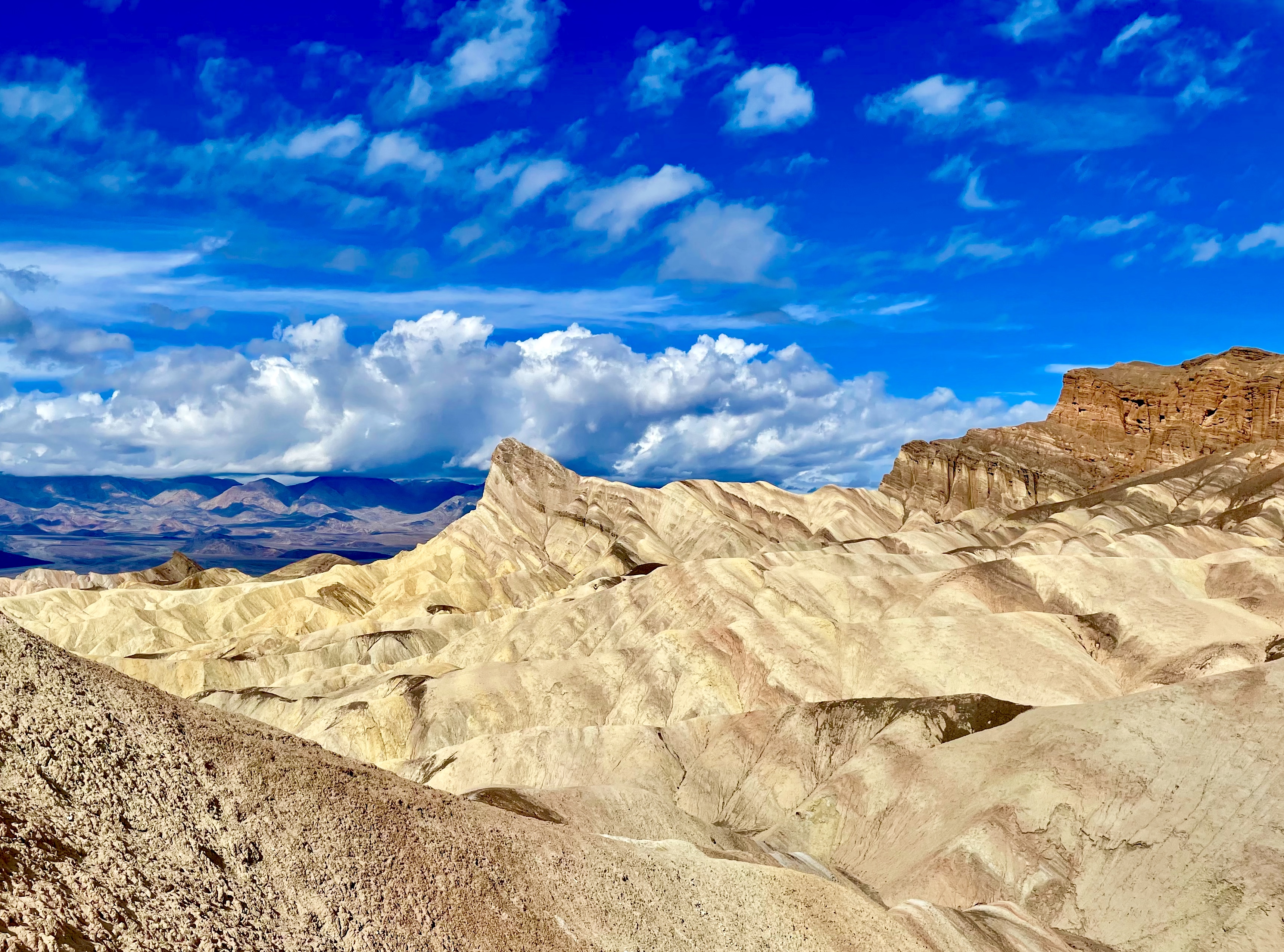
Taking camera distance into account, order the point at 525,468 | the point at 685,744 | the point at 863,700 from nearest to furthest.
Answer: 1. the point at 863,700
2. the point at 685,744
3. the point at 525,468

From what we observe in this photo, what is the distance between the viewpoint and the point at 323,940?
17.2m

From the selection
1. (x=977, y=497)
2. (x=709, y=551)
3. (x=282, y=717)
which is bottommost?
(x=282, y=717)

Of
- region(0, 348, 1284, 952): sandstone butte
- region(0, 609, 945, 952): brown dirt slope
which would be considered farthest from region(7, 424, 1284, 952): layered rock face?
region(0, 609, 945, 952): brown dirt slope

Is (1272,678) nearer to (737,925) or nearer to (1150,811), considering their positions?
(1150,811)

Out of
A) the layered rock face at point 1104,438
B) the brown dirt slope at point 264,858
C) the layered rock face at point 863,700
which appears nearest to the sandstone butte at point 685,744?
the brown dirt slope at point 264,858

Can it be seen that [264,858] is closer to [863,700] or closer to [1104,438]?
[863,700]

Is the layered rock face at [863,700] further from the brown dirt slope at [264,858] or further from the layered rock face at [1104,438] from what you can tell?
the layered rock face at [1104,438]

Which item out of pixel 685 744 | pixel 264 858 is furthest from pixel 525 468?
pixel 264 858

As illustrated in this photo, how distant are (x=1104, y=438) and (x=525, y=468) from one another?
105336 mm

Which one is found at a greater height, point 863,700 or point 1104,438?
point 1104,438

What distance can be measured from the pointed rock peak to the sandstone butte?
17149mm

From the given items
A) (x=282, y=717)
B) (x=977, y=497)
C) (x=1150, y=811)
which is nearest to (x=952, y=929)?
(x=1150, y=811)

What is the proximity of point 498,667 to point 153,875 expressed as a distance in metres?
53.9

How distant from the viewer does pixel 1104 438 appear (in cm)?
17350
